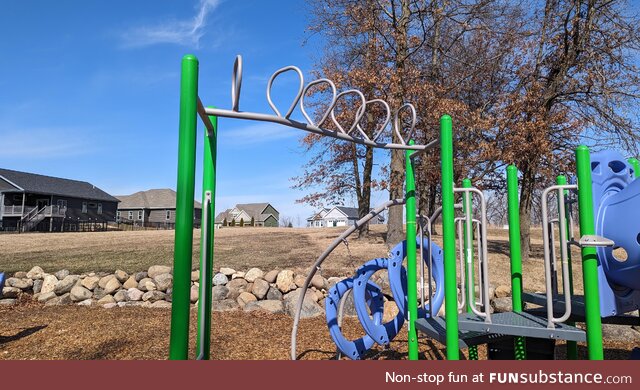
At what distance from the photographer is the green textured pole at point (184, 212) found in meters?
2.52

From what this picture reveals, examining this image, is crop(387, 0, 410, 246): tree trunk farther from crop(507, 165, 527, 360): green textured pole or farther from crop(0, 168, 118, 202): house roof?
crop(0, 168, 118, 202): house roof

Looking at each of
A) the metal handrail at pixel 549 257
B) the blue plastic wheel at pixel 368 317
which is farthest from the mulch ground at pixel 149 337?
the metal handrail at pixel 549 257

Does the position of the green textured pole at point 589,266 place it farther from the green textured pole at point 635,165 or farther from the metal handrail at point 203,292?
the metal handrail at point 203,292

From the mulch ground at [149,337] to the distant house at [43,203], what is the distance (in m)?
32.4

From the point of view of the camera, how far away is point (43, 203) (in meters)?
40.7

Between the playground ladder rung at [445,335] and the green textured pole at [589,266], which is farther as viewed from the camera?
the playground ladder rung at [445,335]

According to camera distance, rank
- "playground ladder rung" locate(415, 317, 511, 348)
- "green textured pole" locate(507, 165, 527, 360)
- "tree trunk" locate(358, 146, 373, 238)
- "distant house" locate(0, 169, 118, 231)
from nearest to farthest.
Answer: "playground ladder rung" locate(415, 317, 511, 348) < "green textured pole" locate(507, 165, 527, 360) < "tree trunk" locate(358, 146, 373, 238) < "distant house" locate(0, 169, 118, 231)

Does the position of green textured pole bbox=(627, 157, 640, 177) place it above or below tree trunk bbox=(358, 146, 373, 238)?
below

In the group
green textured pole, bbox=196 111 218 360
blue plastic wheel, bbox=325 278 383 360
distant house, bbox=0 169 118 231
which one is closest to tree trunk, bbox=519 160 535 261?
blue plastic wheel, bbox=325 278 383 360

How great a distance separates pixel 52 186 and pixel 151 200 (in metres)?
13.7

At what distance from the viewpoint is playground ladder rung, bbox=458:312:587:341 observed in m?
3.03

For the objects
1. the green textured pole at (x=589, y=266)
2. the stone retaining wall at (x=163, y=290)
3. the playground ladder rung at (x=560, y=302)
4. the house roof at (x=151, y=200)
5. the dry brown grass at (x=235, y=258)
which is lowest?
the stone retaining wall at (x=163, y=290)

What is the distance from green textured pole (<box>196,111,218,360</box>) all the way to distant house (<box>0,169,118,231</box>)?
1473 inches

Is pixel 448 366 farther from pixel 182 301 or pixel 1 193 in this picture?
pixel 1 193
